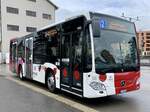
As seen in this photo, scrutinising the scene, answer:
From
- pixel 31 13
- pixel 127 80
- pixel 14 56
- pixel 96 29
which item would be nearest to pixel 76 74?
pixel 127 80

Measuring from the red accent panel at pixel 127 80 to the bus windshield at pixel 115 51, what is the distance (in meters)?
0.17

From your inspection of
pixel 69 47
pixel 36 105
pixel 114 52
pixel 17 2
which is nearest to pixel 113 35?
pixel 114 52

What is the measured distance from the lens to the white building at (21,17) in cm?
5106

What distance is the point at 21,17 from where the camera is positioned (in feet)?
179

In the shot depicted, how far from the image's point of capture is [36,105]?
9.70 metres

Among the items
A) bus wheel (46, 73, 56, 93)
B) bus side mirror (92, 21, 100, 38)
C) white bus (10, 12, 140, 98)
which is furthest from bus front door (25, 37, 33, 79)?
bus side mirror (92, 21, 100, 38)

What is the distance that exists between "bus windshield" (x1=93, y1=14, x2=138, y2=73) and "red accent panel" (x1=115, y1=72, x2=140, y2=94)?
170 mm

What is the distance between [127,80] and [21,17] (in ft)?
154

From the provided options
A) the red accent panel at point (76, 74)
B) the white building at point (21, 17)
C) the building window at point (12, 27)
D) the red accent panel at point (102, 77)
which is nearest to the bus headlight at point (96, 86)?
the red accent panel at point (102, 77)

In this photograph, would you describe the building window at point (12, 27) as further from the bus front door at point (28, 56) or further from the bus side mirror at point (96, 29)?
the bus side mirror at point (96, 29)

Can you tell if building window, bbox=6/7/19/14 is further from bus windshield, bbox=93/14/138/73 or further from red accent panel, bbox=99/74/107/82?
red accent panel, bbox=99/74/107/82

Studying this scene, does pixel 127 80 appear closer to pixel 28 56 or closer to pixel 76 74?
pixel 76 74

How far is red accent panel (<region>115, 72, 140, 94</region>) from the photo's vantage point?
9.54 m

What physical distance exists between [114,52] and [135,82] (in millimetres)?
1423
